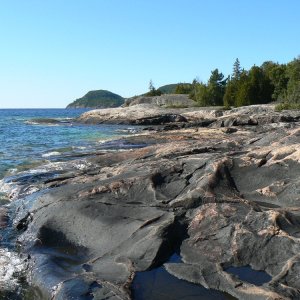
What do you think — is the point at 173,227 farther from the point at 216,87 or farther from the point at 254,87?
A: the point at 216,87

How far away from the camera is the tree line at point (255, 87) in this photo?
70.8 m

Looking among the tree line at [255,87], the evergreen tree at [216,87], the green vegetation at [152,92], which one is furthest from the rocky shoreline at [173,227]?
the green vegetation at [152,92]

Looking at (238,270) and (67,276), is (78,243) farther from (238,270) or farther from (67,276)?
(238,270)

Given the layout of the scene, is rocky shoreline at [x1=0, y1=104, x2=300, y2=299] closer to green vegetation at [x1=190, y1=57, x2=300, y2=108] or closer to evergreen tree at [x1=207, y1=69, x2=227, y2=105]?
green vegetation at [x1=190, y1=57, x2=300, y2=108]

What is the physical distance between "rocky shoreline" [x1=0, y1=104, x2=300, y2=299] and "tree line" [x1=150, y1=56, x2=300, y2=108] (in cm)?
5715

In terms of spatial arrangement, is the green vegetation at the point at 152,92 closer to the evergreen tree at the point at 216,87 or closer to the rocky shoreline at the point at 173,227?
the evergreen tree at the point at 216,87

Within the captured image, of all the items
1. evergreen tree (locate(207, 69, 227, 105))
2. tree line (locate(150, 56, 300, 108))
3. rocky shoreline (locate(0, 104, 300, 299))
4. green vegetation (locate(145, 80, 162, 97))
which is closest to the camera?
rocky shoreline (locate(0, 104, 300, 299))

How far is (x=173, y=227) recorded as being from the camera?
9.10m

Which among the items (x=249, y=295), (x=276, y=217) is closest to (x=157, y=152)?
(x=276, y=217)

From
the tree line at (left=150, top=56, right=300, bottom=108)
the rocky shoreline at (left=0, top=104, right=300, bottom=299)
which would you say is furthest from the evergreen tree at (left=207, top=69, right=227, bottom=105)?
the rocky shoreline at (left=0, top=104, right=300, bottom=299)

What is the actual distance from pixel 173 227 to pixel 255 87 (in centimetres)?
7368

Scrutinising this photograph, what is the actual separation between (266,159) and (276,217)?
12.2 feet

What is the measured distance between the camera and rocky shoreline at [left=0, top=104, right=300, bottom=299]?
24.6ft

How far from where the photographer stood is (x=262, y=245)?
8125mm
